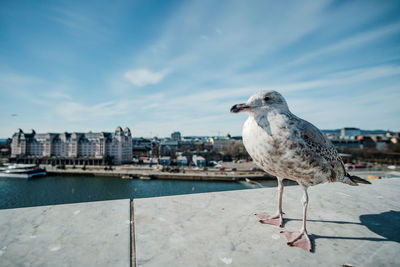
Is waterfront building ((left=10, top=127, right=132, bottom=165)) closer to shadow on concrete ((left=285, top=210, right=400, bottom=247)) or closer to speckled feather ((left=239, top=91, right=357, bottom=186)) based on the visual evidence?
speckled feather ((left=239, top=91, right=357, bottom=186))

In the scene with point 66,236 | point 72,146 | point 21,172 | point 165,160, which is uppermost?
point 72,146

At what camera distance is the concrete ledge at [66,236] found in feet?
5.31

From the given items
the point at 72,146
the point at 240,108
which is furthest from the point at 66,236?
the point at 72,146

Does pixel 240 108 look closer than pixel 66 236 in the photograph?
No

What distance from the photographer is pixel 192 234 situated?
2.01 meters

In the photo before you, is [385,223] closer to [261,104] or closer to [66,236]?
[261,104]

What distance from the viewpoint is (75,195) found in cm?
2712

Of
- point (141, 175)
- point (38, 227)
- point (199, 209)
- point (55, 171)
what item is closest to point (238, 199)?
point (199, 209)

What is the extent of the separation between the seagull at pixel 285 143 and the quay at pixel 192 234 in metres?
0.31

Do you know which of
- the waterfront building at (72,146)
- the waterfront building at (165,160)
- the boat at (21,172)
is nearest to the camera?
the boat at (21,172)

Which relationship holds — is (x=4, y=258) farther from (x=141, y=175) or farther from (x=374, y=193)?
(x=141, y=175)

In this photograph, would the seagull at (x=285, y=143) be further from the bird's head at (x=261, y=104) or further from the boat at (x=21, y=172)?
the boat at (x=21, y=172)

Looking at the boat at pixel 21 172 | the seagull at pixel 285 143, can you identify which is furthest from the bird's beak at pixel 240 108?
the boat at pixel 21 172

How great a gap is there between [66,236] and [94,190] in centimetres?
3241
